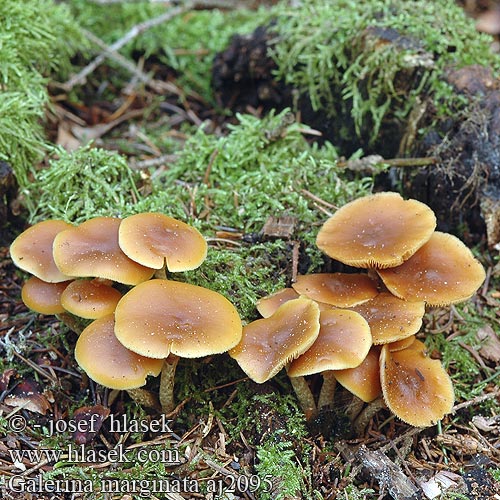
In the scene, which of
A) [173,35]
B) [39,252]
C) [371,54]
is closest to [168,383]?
[39,252]

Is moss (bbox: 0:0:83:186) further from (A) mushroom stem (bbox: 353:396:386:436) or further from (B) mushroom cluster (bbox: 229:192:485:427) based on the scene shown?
(A) mushroom stem (bbox: 353:396:386:436)

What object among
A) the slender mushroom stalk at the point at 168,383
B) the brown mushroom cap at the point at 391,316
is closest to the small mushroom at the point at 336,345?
the brown mushroom cap at the point at 391,316

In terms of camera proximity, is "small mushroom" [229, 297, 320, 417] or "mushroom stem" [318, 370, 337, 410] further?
"mushroom stem" [318, 370, 337, 410]

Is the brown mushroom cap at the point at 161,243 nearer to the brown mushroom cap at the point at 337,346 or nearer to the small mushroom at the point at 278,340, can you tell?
the small mushroom at the point at 278,340

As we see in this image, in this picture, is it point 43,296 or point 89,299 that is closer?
point 89,299

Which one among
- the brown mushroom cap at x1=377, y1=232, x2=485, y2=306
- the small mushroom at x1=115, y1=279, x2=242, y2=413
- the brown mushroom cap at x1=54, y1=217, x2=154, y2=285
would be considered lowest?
the small mushroom at x1=115, y1=279, x2=242, y2=413

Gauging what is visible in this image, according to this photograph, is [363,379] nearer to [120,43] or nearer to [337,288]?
[337,288]

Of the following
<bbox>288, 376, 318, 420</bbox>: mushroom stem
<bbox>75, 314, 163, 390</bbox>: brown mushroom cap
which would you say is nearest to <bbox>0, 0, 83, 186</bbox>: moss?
<bbox>75, 314, 163, 390</bbox>: brown mushroom cap
